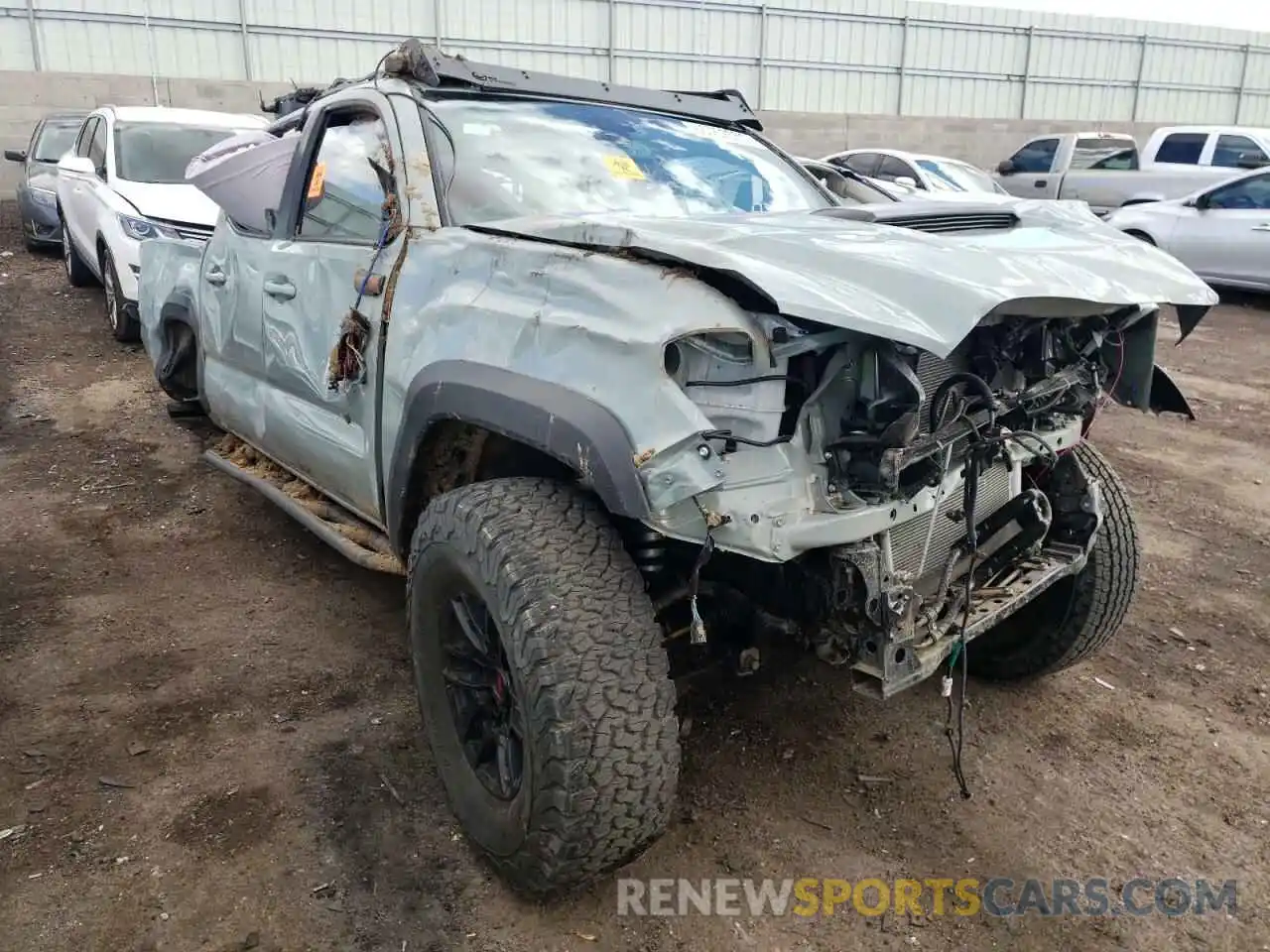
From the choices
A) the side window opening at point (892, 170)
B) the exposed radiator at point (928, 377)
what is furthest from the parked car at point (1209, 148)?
the exposed radiator at point (928, 377)

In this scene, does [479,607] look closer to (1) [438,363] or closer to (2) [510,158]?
(1) [438,363]

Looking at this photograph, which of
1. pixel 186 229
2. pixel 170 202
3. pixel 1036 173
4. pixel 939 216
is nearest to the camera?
pixel 939 216

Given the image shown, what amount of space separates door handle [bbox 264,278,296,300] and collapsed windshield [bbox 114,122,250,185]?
481 cm

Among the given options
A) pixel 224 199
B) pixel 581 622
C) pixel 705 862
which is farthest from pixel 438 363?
pixel 224 199

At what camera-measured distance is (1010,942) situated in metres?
2.30

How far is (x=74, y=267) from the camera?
9.91 metres

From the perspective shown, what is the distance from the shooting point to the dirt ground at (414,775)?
91.9 inches

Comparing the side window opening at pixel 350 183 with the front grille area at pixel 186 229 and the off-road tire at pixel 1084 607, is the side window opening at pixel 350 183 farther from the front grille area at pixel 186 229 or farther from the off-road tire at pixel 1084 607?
the front grille area at pixel 186 229

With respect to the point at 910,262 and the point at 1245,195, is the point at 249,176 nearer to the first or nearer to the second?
the point at 910,262

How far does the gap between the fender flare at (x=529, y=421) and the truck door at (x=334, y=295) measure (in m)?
0.38

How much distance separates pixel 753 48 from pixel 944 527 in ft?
60.3

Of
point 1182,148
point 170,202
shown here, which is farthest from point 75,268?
point 1182,148

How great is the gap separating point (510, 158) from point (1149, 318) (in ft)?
6.30

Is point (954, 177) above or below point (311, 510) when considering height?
above
